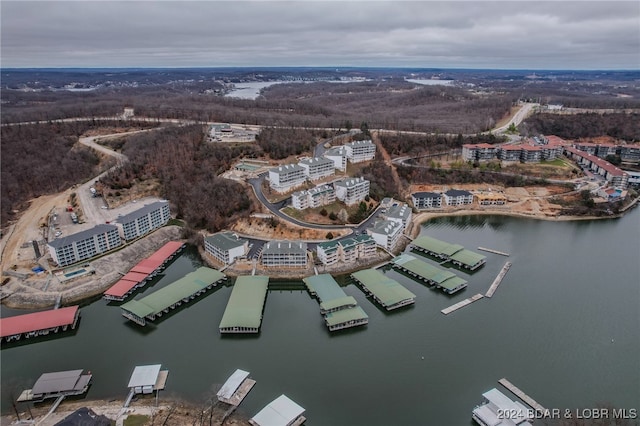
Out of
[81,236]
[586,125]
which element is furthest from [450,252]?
[586,125]

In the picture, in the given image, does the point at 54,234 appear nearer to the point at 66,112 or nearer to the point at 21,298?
the point at 21,298

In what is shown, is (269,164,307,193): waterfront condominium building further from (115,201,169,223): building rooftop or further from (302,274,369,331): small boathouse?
(302,274,369,331): small boathouse

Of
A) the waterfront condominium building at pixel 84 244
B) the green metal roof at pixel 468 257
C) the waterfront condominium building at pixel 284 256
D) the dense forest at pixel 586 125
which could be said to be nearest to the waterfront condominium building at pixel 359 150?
the green metal roof at pixel 468 257

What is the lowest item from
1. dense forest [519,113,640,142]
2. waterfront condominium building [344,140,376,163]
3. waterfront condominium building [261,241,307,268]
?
waterfront condominium building [261,241,307,268]

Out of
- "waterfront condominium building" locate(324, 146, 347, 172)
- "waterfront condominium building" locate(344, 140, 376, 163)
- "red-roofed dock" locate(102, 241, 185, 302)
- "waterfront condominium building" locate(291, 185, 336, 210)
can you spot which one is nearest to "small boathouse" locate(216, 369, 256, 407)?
"red-roofed dock" locate(102, 241, 185, 302)

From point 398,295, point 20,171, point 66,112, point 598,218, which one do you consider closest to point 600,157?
point 598,218

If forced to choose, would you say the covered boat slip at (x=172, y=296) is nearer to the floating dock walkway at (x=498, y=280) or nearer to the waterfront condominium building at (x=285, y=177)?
the waterfront condominium building at (x=285, y=177)

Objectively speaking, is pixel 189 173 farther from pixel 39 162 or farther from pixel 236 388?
pixel 236 388
